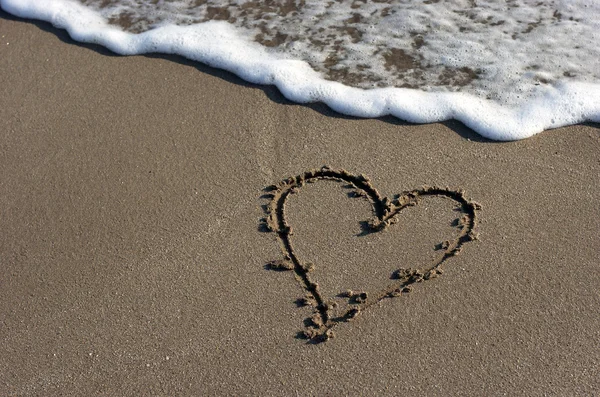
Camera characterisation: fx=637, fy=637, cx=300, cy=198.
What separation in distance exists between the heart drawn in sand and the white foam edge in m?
0.48

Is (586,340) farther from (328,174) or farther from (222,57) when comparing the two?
(222,57)

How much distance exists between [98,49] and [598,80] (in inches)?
118

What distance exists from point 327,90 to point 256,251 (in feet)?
3.69

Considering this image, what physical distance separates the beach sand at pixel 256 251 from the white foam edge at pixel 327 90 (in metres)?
0.08

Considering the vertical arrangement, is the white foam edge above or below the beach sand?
above

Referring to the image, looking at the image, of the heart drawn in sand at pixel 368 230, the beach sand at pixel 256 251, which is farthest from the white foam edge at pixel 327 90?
the heart drawn in sand at pixel 368 230

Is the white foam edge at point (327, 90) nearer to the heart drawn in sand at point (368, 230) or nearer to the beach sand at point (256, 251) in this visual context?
the beach sand at point (256, 251)

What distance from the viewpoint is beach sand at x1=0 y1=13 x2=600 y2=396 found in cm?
258

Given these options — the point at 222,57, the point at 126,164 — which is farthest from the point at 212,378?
the point at 222,57

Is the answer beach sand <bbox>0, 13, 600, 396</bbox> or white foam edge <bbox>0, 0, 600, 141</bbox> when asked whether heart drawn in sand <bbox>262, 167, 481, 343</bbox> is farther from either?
white foam edge <bbox>0, 0, 600, 141</bbox>

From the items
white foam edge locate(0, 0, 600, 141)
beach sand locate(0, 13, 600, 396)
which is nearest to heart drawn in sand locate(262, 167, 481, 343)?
beach sand locate(0, 13, 600, 396)

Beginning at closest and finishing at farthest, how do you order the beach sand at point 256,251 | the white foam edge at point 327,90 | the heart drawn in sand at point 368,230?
the beach sand at point 256,251 < the heart drawn in sand at point 368,230 < the white foam edge at point 327,90

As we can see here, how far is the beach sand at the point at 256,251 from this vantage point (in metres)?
2.58

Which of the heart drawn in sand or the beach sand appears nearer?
the beach sand
